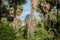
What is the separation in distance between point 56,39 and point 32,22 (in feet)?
13.3

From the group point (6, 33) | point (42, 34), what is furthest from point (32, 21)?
point (42, 34)

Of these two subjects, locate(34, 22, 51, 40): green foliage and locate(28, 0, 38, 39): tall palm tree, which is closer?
locate(28, 0, 38, 39): tall palm tree

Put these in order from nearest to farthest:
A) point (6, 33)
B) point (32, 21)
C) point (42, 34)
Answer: point (6, 33) → point (32, 21) → point (42, 34)

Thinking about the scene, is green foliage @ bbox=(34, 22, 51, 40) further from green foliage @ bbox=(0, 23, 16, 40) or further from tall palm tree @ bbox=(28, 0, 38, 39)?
green foliage @ bbox=(0, 23, 16, 40)

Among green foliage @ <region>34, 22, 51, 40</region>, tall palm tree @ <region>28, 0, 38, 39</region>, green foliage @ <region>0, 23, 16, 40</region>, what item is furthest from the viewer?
green foliage @ <region>34, 22, 51, 40</region>

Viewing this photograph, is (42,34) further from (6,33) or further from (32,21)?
(6,33)

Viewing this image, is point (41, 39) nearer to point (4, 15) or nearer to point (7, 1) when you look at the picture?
point (4, 15)

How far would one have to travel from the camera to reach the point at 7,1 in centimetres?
3559

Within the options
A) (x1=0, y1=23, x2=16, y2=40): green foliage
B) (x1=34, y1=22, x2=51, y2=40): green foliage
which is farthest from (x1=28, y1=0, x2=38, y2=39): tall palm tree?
(x1=34, y1=22, x2=51, y2=40): green foliage

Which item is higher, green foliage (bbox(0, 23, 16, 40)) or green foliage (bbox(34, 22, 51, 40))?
green foliage (bbox(0, 23, 16, 40))

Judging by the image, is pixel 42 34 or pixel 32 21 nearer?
pixel 32 21

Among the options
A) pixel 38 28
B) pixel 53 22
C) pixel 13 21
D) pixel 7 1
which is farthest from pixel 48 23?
pixel 7 1

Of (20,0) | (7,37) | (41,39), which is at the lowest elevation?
(41,39)

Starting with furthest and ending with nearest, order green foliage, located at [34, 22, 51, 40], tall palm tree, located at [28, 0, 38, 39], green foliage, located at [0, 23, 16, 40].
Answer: green foliage, located at [34, 22, 51, 40] → tall palm tree, located at [28, 0, 38, 39] → green foliage, located at [0, 23, 16, 40]
